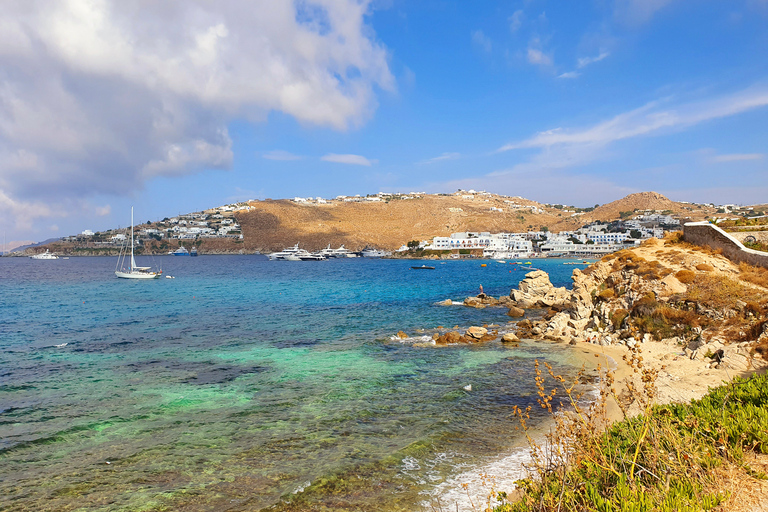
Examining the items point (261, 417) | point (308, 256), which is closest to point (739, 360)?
point (261, 417)

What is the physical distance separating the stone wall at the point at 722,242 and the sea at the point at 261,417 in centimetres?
1022

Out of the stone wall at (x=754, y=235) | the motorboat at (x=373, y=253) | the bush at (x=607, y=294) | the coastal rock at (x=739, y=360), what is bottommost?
the coastal rock at (x=739, y=360)

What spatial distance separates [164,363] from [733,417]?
1976cm

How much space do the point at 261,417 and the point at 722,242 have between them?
82.1 feet

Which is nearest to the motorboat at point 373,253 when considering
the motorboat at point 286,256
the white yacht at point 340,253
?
the white yacht at point 340,253

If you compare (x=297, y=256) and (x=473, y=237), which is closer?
(x=297, y=256)

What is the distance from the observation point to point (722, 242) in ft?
73.5

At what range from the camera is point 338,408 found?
12695 mm

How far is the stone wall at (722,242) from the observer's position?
19.5 meters

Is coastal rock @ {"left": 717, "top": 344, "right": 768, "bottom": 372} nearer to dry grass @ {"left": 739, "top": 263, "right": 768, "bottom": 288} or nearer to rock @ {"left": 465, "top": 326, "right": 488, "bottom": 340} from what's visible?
dry grass @ {"left": 739, "top": 263, "right": 768, "bottom": 288}

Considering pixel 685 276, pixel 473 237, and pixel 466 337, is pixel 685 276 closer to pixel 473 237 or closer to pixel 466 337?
pixel 466 337

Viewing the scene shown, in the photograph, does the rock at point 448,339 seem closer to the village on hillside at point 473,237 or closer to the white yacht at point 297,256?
the village on hillside at point 473,237

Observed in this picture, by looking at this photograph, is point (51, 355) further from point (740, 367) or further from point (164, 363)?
point (740, 367)

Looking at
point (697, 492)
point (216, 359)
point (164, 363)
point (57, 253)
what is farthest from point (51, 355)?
point (57, 253)
